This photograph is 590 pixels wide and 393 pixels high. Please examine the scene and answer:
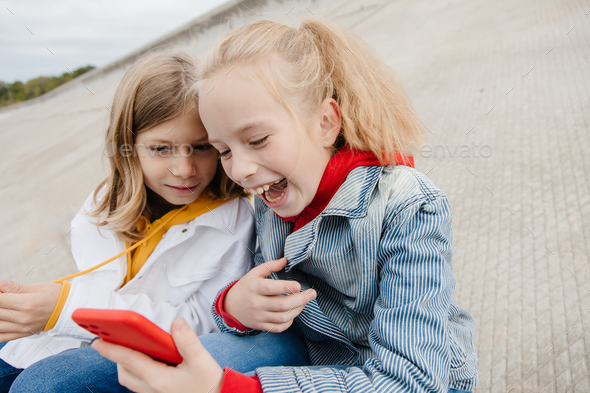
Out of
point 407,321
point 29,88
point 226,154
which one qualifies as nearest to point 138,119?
point 226,154

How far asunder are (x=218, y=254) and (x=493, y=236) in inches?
53.1

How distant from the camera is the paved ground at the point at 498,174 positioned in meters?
1.50

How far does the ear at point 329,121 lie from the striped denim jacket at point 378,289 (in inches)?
4.7

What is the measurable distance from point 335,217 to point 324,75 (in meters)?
0.40

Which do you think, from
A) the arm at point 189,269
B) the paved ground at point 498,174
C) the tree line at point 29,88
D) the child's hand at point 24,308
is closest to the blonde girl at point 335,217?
the arm at point 189,269

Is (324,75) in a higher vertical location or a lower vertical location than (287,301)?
higher

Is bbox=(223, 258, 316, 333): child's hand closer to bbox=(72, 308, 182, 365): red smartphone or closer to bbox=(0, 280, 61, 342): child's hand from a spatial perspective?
bbox=(72, 308, 182, 365): red smartphone

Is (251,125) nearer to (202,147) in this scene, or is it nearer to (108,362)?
(202,147)

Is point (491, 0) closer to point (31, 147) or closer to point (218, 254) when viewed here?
point (218, 254)

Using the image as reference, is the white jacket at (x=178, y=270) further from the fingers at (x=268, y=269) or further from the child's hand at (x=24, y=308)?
the fingers at (x=268, y=269)

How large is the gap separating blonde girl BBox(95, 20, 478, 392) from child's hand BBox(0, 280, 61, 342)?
1.61ft

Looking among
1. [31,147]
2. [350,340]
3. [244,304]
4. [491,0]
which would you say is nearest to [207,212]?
[244,304]

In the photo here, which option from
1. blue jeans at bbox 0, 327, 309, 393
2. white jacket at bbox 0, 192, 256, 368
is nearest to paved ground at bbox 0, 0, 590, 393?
white jacket at bbox 0, 192, 256, 368

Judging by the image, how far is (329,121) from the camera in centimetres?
111
